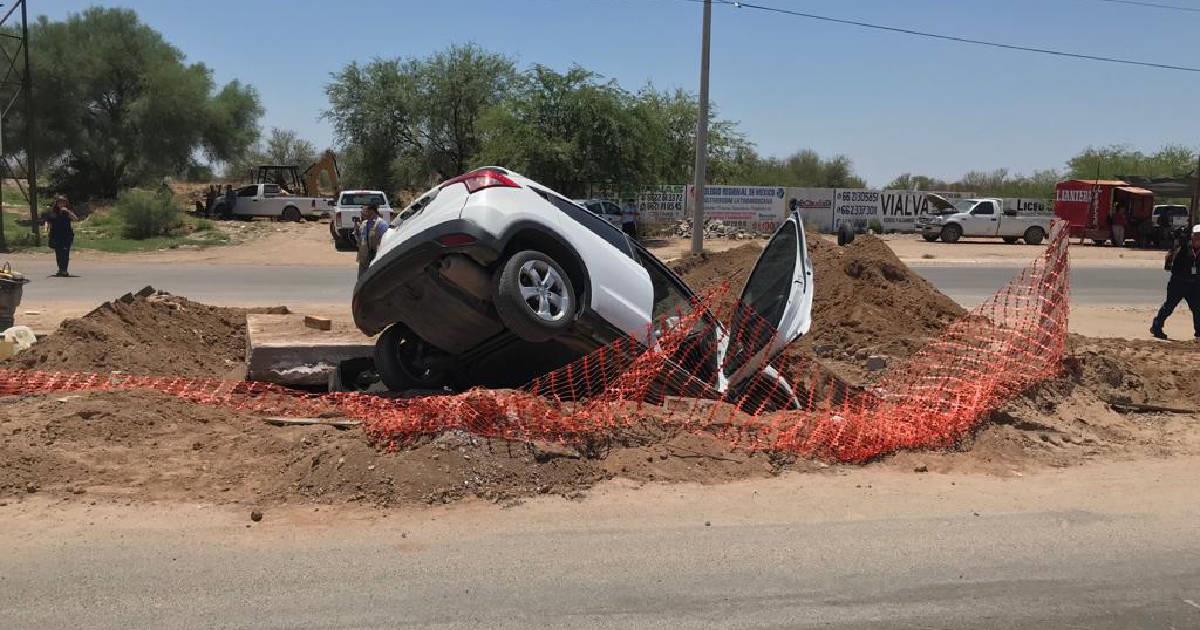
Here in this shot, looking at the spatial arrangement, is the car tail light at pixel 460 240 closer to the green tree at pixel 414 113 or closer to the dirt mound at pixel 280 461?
the dirt mound at pixel 280 461

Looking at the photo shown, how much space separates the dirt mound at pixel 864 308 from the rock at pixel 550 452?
4512 millimetres

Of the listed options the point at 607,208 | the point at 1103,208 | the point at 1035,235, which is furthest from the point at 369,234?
the point at 1103,208

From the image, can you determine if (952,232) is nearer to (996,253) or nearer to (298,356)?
(996,253)

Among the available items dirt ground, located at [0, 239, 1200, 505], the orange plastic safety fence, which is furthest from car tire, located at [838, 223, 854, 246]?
dirt ground, located at [0, 239, 1200, 505]

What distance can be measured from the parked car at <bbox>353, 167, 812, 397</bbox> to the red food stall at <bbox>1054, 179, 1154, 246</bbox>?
35.8 metres

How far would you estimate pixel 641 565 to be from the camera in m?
4.63

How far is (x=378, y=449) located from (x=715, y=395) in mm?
2810

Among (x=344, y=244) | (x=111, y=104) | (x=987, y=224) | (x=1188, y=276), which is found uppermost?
(x=111, y=104)

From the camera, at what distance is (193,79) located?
149 ft

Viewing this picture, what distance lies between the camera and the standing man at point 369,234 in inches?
420

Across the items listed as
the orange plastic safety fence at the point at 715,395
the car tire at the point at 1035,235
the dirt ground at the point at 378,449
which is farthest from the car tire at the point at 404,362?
the car tire at the point at 1035,235

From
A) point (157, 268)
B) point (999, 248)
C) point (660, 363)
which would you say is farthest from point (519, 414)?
point (999, 248)

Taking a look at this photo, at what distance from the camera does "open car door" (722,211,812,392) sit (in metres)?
7.67

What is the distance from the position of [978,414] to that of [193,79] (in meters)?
45.8
